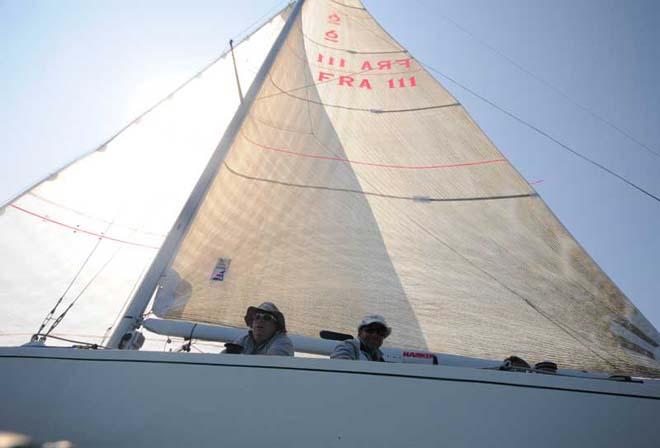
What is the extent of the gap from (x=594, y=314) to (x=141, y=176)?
3886 millimetres

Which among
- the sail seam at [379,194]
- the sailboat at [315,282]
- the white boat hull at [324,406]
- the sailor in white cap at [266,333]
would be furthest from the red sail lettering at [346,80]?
the white boat hull at [324,406]

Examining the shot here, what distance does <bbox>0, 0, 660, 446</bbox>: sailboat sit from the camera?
3.39 feet

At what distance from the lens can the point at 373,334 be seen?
6.42 ft

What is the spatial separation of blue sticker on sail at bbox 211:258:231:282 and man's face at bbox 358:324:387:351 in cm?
112

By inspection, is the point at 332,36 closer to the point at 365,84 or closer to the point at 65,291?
the point at 365,84

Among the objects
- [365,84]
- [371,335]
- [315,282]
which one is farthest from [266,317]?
[365,84]

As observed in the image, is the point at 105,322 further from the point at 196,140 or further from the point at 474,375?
the point at 474,375

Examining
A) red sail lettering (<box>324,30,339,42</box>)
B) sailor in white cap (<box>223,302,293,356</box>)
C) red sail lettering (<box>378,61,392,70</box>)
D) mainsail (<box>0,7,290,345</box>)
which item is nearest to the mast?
sailor in white cap (<box>223,302,293,356</box>)

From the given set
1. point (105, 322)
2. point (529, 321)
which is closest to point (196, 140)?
point (105, 322)

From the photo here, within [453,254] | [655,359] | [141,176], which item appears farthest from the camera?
[141,176]

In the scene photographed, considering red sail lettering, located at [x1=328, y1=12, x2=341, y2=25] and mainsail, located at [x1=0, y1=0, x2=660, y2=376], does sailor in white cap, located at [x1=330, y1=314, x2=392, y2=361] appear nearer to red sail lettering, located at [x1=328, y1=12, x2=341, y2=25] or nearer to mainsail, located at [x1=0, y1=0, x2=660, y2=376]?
mainsail, located at [x1=0, y1=0, x2=660, y2=376]

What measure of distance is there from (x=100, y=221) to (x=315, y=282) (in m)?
1.97

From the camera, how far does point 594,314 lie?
2584 millimetres

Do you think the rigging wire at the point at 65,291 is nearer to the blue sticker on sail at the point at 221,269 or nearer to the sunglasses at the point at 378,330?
the blue sticker on sail at the point at 221,269
